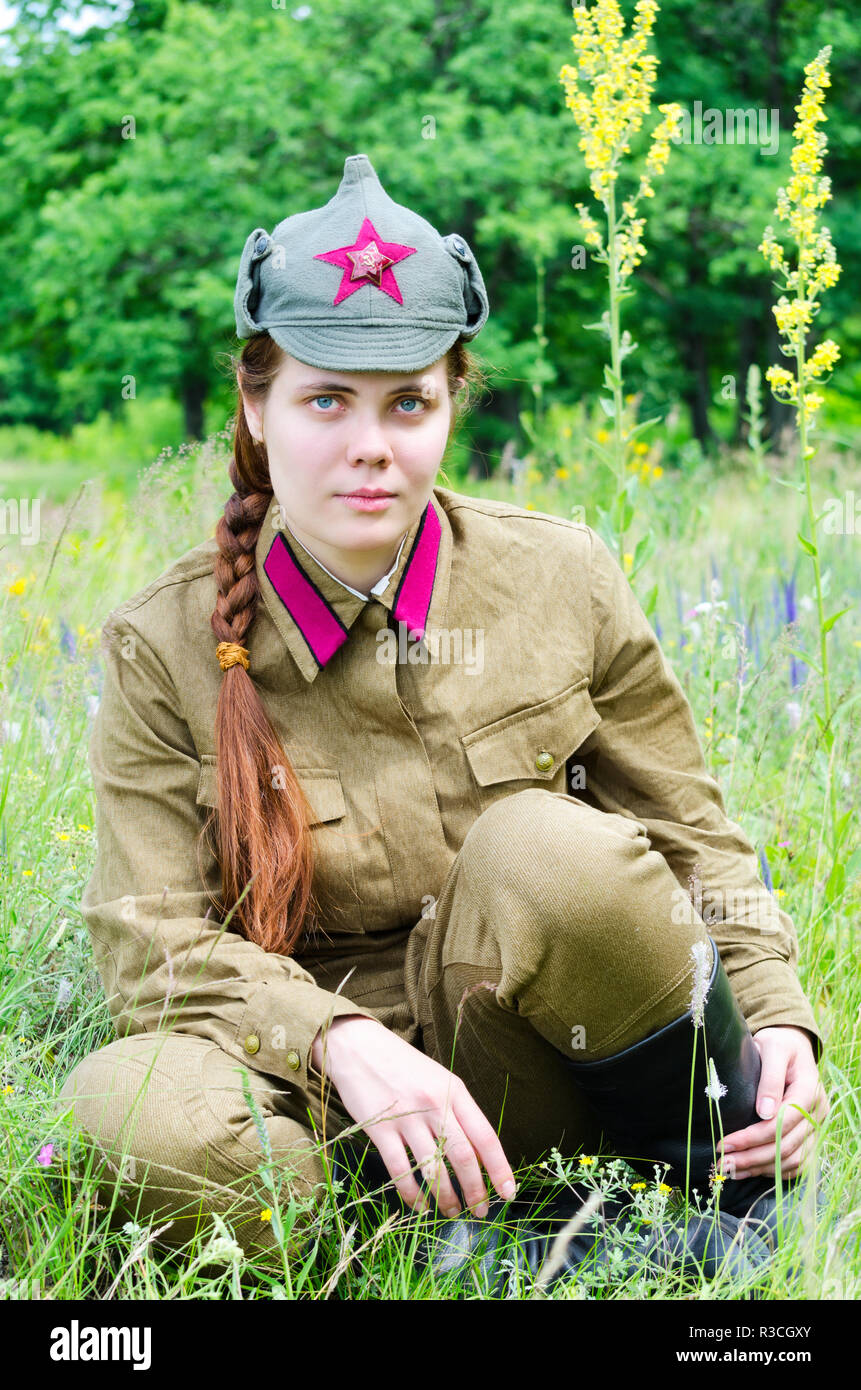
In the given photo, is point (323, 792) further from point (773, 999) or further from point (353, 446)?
point (773, 999)

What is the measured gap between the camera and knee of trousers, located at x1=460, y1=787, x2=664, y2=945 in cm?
159

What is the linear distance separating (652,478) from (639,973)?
3455mm

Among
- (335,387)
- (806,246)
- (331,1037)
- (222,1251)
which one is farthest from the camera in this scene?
(806,246)

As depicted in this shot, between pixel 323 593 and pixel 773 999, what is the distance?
88 centimetres

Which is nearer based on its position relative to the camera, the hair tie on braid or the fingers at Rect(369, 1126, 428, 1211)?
the fingers at Rect(369, 1126, 428, 1211)

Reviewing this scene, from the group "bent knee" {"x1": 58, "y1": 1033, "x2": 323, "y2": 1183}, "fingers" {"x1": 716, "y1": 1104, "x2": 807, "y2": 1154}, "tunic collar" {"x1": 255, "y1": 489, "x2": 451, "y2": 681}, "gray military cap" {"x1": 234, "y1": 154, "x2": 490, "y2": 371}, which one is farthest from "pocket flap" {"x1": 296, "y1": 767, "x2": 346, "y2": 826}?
"fingers" {"x1": 716, "y1": 1104, "x2": 807, "y2": 1154}

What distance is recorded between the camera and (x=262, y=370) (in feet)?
6.31

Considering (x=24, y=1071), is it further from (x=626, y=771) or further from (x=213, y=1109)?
(x=626, y=771)

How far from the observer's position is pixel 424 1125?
1.63m

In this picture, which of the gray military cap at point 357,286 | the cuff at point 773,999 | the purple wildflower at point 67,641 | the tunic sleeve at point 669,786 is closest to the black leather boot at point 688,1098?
the cuff at point 773,999

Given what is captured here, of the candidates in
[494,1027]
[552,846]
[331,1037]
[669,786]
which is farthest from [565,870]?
[669,786]

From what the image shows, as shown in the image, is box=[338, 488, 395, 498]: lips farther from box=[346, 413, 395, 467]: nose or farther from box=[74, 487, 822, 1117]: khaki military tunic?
box=[74, 487, 822, 1117]: khaki military tunic

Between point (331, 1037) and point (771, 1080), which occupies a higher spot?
point (331, 1037)

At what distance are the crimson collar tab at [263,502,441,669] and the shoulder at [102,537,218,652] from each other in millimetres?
114
